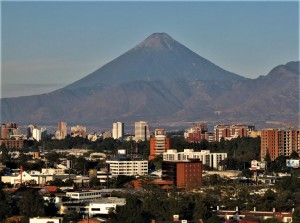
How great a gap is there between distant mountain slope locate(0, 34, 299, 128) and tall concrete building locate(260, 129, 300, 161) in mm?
56756

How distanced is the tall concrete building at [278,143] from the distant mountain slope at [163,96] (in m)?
56.8

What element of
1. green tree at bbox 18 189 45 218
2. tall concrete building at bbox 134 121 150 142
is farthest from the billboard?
tall concrete building at bbox 134 121 150 142

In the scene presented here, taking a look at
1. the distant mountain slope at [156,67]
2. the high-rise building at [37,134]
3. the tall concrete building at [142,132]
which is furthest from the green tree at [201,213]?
the distant mountain slope at [156,67]

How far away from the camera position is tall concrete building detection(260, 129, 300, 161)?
59281mm

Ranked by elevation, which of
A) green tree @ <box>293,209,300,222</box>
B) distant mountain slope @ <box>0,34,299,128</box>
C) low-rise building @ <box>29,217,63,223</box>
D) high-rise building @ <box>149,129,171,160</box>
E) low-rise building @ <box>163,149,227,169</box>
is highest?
distant mountain slope @ <box>0,34,299,128</box>

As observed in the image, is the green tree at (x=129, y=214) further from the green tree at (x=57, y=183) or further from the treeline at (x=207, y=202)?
the green tree at (x=57, y=183)

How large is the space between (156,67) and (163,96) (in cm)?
2138

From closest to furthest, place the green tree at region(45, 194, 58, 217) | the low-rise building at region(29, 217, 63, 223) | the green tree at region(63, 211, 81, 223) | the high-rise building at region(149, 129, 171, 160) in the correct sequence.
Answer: the low-rise building at region(29, 217, 63, 223), the green tree at region(63, 211, 81, 223), the green tree at region(45, 194, 58, 217), the high-rise building at region(149, 129, 171, 160)

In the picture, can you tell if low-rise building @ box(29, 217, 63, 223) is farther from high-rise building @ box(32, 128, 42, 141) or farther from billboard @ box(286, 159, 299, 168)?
high-rise building @ box(32, 128, 42, 141)

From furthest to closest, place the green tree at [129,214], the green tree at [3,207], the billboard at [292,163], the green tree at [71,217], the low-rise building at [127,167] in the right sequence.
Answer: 1. the billboard at [292,163]
2. the low-rise building at [127,167]
3. the green tree at [3,207]
4. the green tree at [71,217]
5. the green tree at [129,214]

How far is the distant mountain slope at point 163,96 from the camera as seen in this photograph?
132 metres

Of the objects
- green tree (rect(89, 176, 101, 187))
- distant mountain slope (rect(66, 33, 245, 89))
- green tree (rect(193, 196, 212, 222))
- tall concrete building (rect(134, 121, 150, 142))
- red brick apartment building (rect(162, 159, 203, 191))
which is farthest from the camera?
distant mountain slope (rect(66, 33, 245, 89))

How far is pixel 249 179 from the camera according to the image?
151ft

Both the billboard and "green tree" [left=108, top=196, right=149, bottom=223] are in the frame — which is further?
the billboard
